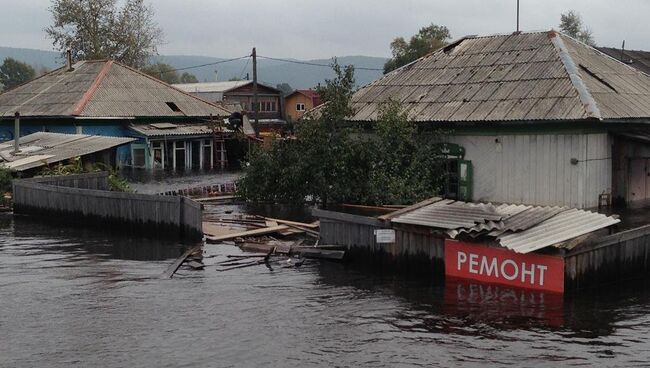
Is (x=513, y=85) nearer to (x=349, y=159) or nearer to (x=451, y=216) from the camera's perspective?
(x=349, y=159)

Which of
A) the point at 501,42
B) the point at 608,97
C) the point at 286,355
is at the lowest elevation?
the point at 286,355

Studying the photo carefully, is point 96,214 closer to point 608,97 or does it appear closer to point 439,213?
point 439,213

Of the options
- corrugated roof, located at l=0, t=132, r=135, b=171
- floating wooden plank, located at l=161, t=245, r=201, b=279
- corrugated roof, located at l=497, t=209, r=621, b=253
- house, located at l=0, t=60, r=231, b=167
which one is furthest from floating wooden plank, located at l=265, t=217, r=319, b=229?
house, located at l=0, t=60, r=231, b=167

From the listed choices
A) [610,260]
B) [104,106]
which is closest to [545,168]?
[610,260]

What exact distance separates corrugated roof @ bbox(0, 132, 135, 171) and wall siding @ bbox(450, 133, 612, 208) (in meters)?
17.9

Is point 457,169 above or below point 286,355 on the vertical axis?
above

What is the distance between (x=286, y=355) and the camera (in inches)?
588

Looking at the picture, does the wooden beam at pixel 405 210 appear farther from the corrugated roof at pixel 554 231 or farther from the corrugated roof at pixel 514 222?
the corrugated roof at pixel 554 231

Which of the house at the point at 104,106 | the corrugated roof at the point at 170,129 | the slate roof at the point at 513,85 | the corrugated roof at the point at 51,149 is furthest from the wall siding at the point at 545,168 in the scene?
the house at the point at 104,106

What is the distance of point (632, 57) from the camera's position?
49.7 meters

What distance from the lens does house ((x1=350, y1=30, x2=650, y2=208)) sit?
23797 mm

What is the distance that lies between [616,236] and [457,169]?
8.07m

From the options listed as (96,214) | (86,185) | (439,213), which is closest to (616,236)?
(439,213)

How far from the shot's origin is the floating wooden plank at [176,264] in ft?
69.0
